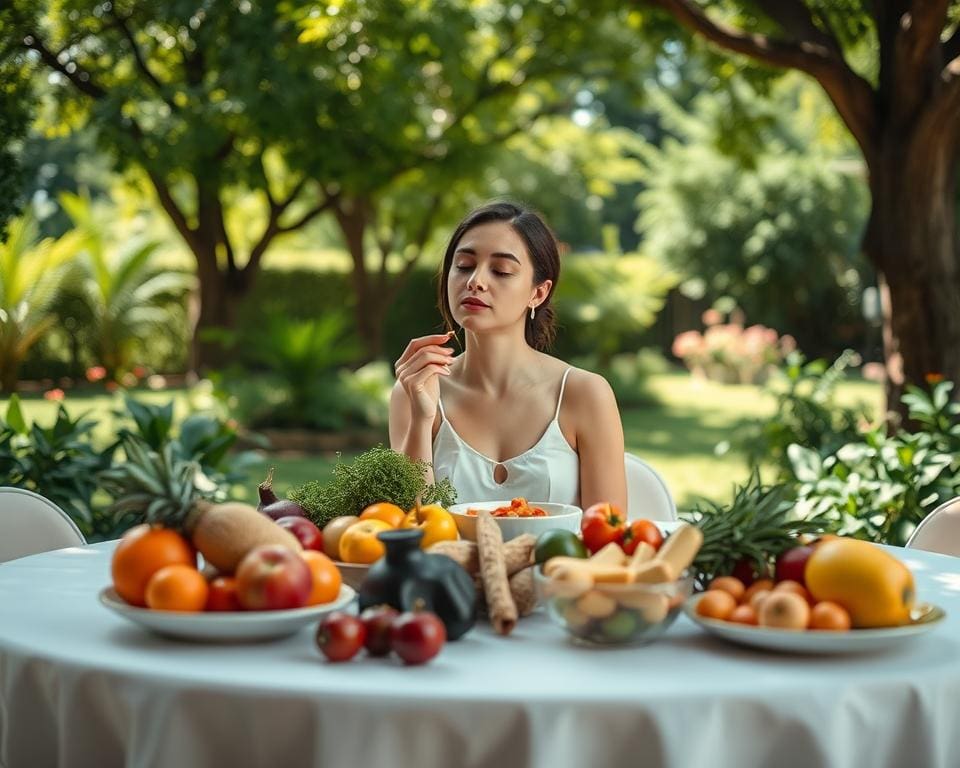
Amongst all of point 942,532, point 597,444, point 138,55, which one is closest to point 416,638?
point 597,444

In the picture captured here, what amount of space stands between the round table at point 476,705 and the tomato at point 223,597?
0.07m

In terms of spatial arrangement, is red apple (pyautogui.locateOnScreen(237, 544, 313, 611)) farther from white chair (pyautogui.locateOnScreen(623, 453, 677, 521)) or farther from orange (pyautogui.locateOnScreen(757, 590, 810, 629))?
white chair (pyautogui.locateOnScreen(623, 453, 677, 521))

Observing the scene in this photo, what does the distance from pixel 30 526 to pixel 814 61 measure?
14.1 feet

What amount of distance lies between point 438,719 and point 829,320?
23.2 metres

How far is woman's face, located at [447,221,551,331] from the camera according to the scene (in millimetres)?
3199

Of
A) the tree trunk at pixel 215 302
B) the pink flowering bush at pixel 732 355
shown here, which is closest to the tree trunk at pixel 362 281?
the tree trunk at pixel 215 302

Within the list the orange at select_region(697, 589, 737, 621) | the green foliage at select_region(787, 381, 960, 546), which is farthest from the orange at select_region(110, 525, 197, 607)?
the green foliage at select_region(787, 381, 960, 546)

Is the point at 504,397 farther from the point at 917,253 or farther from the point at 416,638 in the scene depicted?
the point at 917,253

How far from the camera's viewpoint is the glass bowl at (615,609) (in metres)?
1.78

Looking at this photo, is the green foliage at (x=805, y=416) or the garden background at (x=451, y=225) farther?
the green foliage at (x=805, y=416)

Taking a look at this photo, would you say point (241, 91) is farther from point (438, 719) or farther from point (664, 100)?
point (664, 100)

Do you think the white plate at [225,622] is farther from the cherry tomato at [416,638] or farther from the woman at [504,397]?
the woman at [504,397]

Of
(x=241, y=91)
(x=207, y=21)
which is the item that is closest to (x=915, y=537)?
(x=241, y=91)

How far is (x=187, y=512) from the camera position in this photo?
1.87 m
